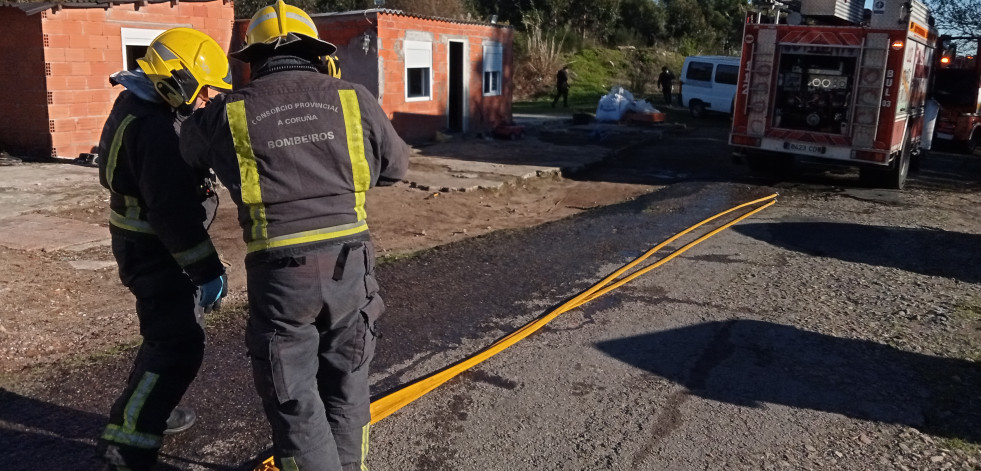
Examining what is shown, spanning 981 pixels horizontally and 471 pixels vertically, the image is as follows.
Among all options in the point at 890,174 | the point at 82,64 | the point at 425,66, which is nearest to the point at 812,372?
the point at 890,174

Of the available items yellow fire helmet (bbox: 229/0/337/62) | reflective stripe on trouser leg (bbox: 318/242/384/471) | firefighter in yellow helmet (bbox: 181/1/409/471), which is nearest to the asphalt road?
reflective stripe on trouser leg (bbox: 318/242/384/471)

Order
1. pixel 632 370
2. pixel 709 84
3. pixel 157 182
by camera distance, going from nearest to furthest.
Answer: pixel 157 182, pixel 632 370, pixel 709 84

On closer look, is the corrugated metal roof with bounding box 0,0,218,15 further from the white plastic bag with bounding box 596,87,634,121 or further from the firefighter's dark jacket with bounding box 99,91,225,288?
the white plastic bag with bounding box 596,87,634,121

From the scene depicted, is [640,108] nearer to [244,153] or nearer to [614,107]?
[614,107]

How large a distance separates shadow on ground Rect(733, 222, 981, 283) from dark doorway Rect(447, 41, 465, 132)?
11.2 metres

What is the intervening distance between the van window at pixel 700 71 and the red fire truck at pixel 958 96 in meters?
8.30

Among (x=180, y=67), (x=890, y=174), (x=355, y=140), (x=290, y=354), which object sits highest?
(x=180, y=67)

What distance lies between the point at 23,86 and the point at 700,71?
792 inches

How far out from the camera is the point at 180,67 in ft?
10.5

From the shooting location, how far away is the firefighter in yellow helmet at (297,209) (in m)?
2.66

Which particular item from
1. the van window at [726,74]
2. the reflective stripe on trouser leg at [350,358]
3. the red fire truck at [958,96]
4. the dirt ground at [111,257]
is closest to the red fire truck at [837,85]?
the dirt ground at [111,257]

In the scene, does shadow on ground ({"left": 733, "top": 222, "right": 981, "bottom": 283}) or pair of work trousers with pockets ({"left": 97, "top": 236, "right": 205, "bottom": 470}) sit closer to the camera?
pair of work trousers with pockets ({"left": 97, "top": 236, "right": 205, "bottom": 470})

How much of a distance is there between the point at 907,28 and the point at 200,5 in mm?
12132

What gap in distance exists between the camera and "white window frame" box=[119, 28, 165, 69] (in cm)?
1374
